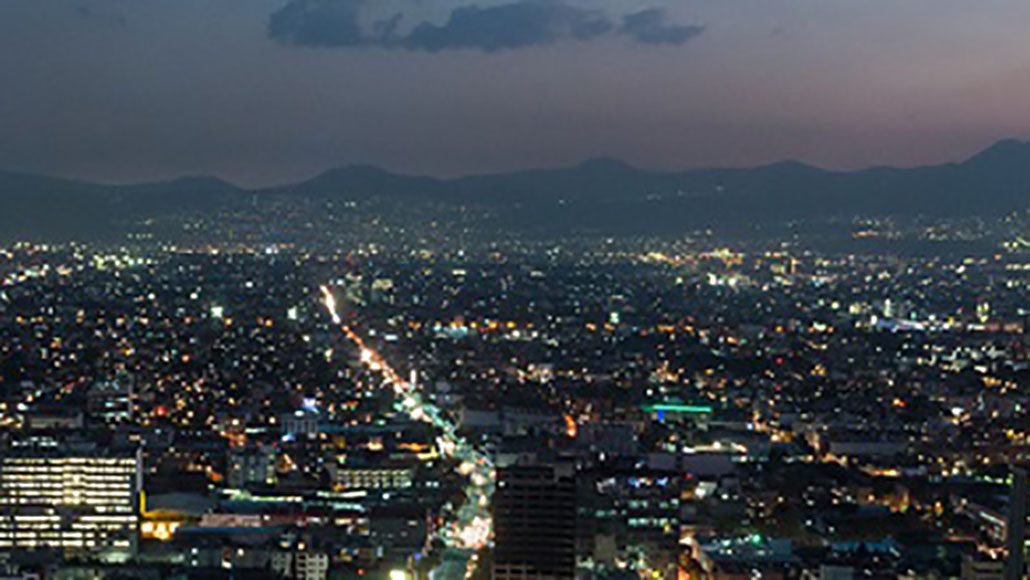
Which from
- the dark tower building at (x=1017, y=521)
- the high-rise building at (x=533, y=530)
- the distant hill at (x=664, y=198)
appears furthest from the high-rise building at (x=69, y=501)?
the distant hill at (x=664, y=198)

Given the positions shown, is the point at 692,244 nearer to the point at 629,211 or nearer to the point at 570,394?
the point at 629,211

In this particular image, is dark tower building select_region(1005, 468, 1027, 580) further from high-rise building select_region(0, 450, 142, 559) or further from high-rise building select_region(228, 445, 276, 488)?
high-rise building select_region(228, 445, 276, 488)

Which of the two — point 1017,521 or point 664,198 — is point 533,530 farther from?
point 664,198

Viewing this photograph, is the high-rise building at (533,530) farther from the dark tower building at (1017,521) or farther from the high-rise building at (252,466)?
the dark tower building at (1017,521)

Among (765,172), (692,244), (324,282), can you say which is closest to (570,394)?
(324,282)

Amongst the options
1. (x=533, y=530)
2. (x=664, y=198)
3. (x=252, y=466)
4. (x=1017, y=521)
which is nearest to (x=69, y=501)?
(x=252, y=466)
